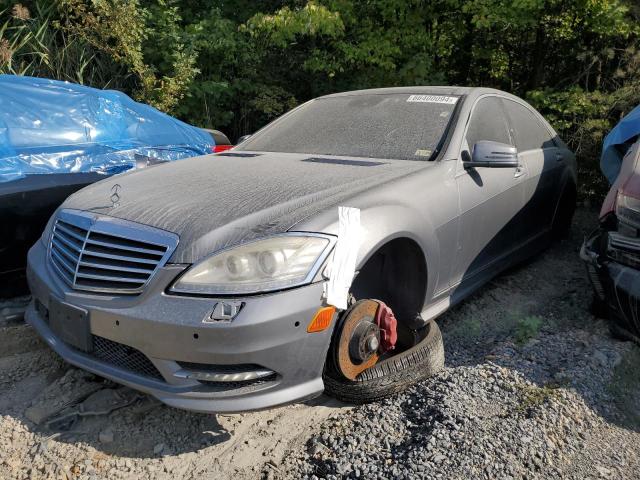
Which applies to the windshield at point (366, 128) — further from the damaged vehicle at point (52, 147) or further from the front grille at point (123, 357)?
the front grille at point (123, 357)

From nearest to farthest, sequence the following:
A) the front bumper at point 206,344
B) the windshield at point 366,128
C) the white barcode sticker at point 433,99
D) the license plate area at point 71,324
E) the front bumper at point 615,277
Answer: the front bumper at point 206,344 → the license plate area at point 71,324 → the front bumper at point 615,277 → the windshield at point 366,128 → the white barcode sticker at point 433,99

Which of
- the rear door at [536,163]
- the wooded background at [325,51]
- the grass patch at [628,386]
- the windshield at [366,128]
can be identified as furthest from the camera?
the wooded background at [325,51]

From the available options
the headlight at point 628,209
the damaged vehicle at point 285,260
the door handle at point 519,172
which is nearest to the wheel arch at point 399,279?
the damaged vehicle at point 285,260

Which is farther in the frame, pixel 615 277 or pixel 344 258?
pixel 615 277

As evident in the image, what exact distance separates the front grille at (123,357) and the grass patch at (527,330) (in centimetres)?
215

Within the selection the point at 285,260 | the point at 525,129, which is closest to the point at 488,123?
the point at 525,129

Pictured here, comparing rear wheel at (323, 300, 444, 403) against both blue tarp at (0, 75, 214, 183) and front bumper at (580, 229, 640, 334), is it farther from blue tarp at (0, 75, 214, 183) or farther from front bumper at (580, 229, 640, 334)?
blue tarp at (0, 75, 214, 183)

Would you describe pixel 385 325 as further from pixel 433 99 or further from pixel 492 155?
pixel 433 99

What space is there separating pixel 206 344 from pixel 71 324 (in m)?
0.70

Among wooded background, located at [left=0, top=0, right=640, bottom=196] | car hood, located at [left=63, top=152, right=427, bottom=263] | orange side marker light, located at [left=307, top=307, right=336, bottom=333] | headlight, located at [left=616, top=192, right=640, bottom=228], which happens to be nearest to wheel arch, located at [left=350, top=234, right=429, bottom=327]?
car hood, located at [left=63, top=152, right=427, bottom=263]

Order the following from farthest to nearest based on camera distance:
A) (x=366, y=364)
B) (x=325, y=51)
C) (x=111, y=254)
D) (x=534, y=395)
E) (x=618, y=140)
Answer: (x=325, y=51), (x=618, y=140), (x=534, y=395), (x=366, y=364), (x=111, y=254)

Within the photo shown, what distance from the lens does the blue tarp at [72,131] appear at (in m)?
3.50

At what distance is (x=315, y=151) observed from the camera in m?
3.47

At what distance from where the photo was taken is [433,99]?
3.65m
